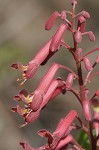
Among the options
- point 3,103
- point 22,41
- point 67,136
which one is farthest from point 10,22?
point 67,136

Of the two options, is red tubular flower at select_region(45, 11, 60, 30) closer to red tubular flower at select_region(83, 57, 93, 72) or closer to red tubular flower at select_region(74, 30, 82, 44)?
red tubular flower at select_region(74, 30, 82, 44)

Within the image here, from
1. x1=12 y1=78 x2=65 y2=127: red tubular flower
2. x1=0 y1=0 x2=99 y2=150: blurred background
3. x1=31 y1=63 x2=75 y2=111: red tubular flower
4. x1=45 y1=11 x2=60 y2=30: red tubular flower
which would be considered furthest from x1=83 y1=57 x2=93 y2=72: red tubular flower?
x1=0 y1=0 x2=99 y2=150: blurred background

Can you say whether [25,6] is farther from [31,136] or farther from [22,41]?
[31,136]

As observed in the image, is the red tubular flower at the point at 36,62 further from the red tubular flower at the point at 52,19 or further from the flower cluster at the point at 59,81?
the red tubular flower at the point at 52,19

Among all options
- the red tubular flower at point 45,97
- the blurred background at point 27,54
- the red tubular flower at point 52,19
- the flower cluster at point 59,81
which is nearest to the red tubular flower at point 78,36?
the flower cluster at point 59,81

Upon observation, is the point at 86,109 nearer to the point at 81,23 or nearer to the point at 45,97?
the point at 45,97

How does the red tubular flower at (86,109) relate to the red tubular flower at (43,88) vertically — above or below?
below

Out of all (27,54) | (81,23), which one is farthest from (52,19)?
(27,54)

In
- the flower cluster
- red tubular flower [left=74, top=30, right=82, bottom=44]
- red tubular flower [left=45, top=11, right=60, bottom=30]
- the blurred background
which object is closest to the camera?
red tubular flower [left=74, top=30, right=82, bottom=44]

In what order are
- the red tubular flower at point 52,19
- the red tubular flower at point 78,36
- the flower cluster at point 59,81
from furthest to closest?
the red tubular flower at point 52,19 → the flower cluster at point 59,81 → the red tubular flower at point 78,36
